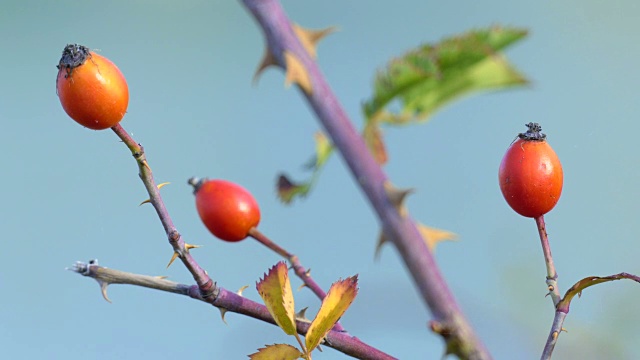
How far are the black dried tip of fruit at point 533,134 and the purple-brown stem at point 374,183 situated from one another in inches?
4.1

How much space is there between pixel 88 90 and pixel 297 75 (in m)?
0.15

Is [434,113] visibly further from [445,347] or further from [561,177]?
[445,347]

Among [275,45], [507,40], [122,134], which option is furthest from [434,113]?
[122,134]

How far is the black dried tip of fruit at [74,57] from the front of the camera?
67cm

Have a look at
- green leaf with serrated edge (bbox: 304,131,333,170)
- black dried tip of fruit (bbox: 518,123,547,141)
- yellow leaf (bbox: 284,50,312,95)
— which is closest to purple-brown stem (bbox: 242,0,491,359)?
yellow leaf (bbox: 284,50,312,95)

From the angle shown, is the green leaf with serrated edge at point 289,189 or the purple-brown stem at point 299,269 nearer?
the purple-brown stem at point 299,269

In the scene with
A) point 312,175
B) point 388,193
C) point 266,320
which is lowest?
point 266,320

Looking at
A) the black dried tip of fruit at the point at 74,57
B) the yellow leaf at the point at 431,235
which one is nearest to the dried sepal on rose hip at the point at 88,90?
the black dried tip of fruit at the point at 74,57

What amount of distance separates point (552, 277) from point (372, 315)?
0.26 meters

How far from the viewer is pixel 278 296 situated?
61 centimetres

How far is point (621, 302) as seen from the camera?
0.99m

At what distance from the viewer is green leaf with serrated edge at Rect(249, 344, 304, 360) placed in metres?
0.61

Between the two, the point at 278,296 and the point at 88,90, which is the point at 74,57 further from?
the point at 278,296

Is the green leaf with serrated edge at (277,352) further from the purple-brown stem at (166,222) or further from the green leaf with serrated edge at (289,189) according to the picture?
the green leaf with serrated edge at (289,189)
